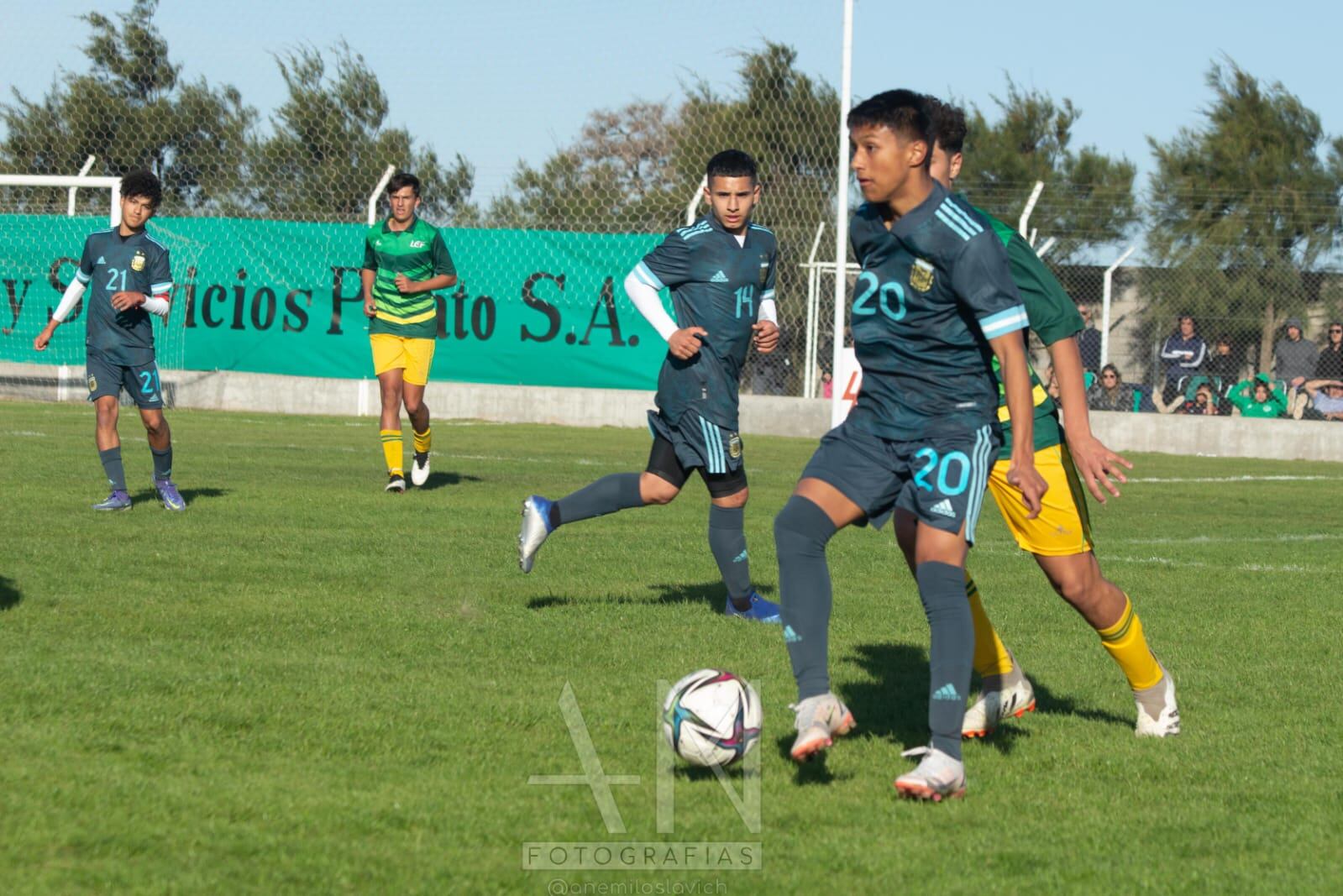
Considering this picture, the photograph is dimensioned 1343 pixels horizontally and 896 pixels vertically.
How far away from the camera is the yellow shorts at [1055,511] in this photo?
462 cm

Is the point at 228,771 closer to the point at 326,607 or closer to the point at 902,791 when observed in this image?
the point at 902,791

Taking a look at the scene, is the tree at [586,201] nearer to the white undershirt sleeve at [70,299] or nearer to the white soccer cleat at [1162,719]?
the white undershirt sleeve at [70,299]

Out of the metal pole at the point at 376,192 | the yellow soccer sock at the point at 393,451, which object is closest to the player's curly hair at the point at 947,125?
the yellow soccer sock at the point at 393,451

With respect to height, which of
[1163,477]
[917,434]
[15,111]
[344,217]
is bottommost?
[1163,477]

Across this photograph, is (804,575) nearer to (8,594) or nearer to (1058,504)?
(1058,504)

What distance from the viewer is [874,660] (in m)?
5.78

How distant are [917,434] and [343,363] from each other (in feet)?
59.2

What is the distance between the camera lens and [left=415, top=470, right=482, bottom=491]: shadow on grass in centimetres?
1177

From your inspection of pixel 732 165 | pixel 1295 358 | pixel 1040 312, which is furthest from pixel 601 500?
pixel 1295 358

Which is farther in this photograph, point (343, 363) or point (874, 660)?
point (343, 363)

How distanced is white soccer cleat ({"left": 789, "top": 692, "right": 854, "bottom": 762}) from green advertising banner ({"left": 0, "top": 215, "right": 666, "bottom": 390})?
1678 cm

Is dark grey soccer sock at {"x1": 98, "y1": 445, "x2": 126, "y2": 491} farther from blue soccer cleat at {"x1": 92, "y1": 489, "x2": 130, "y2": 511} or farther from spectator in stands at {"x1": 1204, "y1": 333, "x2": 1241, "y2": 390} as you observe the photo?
spectator in stands at {"x1": 1204, "y1": 333, "x2": 1241, "y2": 390}

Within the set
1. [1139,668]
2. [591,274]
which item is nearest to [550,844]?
[1139,668]

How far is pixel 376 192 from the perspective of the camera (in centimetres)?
2025
